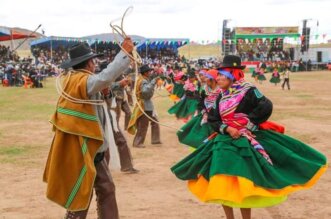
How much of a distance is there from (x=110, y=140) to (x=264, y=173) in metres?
1.72

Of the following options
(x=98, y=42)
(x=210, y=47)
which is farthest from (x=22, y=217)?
(x=210, y=47)

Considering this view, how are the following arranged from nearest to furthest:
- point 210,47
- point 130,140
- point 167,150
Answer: point 167,150, point 130,140, point 210,47

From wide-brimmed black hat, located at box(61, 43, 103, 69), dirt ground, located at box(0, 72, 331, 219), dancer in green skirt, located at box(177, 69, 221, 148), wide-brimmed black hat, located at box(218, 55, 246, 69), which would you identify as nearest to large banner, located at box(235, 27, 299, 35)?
dirt ground, located at box(0, 72, 331, 219)

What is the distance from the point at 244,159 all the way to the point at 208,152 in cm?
39

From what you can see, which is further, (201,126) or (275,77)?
(275,77)

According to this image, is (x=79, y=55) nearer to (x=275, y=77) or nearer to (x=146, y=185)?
(x=146, y=185)

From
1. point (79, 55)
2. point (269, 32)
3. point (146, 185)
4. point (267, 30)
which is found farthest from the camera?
point (267, 30)

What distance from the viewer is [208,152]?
556 cm

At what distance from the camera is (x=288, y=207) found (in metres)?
6.98

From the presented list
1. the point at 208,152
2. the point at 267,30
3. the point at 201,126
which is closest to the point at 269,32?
the point at 267,30

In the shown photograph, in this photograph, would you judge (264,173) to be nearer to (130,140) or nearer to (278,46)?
(130,140)

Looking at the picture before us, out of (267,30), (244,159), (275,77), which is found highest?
(267,30)

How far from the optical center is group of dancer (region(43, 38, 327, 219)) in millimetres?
4973

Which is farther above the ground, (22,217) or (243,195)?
(243,195)
